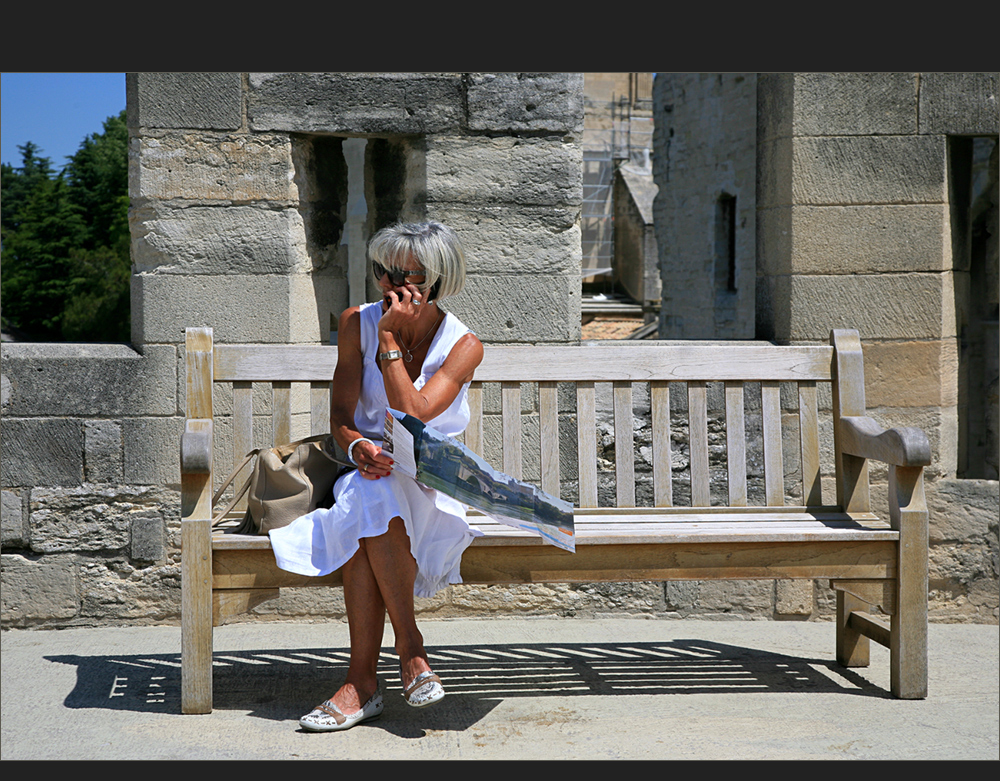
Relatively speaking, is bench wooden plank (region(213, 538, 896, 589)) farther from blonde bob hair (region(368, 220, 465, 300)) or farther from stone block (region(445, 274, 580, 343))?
stone block (region(445, 274, 580, 343))

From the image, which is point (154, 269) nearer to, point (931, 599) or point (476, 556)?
point (476, 556)

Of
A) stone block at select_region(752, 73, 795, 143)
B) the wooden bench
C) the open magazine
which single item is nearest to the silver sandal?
the wooden bench

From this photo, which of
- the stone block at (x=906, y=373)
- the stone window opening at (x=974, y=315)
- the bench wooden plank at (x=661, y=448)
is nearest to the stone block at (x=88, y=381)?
the bench wooden plank at (x=661, y=448)

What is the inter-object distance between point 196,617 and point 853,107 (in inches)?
130

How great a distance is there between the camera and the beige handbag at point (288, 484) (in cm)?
322

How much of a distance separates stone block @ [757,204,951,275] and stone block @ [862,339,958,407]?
33 centimetres

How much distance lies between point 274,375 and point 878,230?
2.59m

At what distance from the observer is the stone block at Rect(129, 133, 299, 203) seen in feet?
13.7

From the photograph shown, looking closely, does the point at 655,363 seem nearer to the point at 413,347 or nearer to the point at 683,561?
the point at 683,561

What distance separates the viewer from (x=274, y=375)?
3.61 meters

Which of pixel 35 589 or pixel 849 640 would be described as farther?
pixel 35 589

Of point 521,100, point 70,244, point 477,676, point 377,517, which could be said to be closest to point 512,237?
point 521,100

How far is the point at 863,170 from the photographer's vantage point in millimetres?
4414

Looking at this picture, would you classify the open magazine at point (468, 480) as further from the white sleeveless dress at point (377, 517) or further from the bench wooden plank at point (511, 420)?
the bench wooden plank at point (511, 420)
